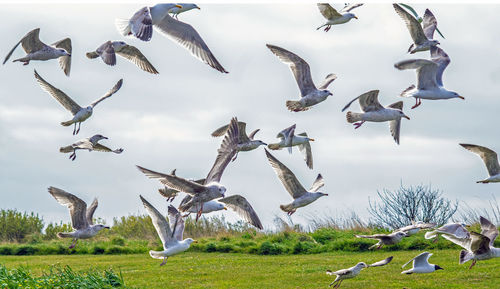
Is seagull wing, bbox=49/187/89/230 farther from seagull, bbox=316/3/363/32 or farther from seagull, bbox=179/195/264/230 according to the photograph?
seagull, bbox=316/3/363/32

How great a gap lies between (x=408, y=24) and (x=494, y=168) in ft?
10.8

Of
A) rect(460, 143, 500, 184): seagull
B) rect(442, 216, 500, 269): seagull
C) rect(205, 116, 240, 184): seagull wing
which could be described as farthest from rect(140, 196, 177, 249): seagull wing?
rect(460, 143, 500, 184): seagull

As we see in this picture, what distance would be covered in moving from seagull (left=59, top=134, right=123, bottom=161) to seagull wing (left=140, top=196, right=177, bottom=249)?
2387 mm

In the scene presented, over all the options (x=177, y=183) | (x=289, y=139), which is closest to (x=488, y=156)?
(x=289, y=139)

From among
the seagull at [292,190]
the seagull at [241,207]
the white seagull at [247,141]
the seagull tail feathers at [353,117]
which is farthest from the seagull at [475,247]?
the white seagull at [247,141]

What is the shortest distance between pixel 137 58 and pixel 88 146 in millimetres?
1764

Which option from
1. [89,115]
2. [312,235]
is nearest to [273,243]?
[312,235]

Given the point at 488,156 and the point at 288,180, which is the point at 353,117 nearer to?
the point at 288,180

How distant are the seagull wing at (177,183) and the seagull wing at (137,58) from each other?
3.67 metres

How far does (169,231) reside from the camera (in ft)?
33.9

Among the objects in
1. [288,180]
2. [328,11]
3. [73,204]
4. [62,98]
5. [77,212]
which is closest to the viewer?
[288,180]

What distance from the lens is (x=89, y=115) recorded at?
12.3m

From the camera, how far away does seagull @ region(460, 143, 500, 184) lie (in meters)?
12.5

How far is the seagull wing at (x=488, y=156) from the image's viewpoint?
12438 mm
